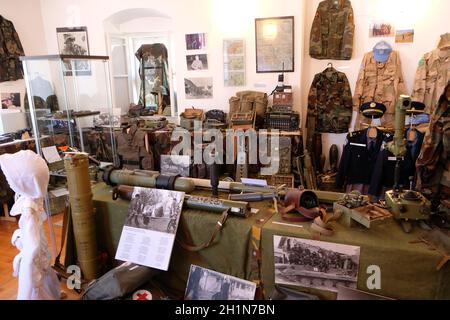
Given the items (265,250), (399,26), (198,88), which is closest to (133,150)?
(198,88)

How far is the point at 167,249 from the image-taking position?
2.00m

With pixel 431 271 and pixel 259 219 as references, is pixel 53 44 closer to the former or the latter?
pixel 259 219

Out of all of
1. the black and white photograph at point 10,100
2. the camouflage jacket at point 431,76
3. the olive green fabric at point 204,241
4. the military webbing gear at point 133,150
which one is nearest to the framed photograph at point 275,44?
the camouflage jacket at point 431,76

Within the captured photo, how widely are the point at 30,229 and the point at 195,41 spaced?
12.3 ft

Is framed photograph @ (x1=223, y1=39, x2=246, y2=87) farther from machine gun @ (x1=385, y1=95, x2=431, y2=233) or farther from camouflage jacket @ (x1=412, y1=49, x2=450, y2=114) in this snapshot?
machine gun @ (x1=385, y1=95, x2=431, y2=233)

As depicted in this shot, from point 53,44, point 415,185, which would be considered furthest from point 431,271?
point 53,44

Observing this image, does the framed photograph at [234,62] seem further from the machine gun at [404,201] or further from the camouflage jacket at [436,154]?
the machine gun at [404,201]

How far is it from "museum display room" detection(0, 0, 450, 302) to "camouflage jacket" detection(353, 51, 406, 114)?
0.8 inches

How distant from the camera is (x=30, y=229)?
6.41ft

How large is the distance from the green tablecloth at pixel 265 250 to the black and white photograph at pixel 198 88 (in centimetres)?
295

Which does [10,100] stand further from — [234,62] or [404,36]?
[404,36]

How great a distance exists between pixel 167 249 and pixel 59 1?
521 centimetres

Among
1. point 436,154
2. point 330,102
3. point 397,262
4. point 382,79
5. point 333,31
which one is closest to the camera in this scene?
point 397,262

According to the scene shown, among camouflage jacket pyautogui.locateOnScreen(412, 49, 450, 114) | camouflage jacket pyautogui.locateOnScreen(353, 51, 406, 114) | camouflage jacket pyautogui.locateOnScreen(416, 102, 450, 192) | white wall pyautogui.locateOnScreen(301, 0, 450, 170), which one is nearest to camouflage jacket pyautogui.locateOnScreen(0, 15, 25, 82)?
white wall pyautogui.locateOnScreen(301, 0, 450, 170)
